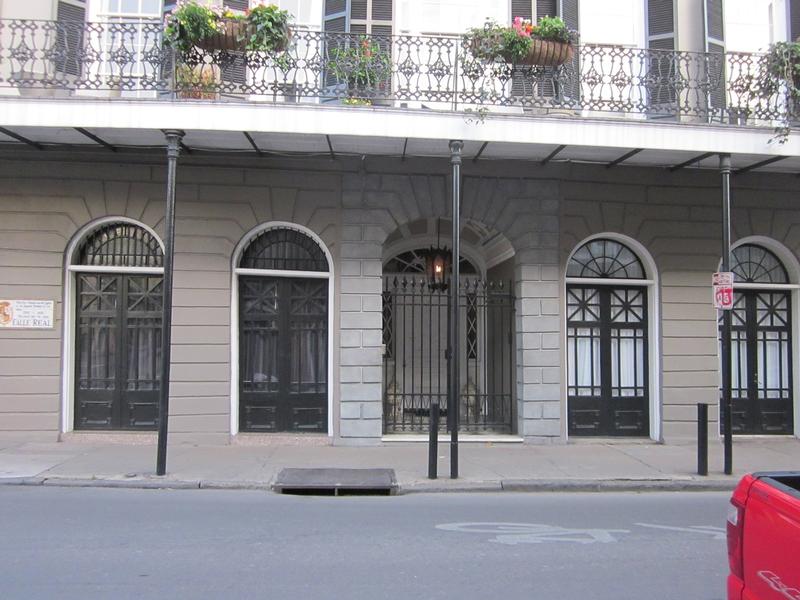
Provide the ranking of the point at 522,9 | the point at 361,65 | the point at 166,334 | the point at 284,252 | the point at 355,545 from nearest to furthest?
1. the point at 355,545
2. the point at 166,334
3. the point at 361,65
4. the point at 284,252
5. the point at 522,9

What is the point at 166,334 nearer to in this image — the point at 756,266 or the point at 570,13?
the point at 570,13

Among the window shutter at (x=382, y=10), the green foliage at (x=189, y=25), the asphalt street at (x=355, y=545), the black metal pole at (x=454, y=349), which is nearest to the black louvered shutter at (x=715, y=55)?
the black metal pole at (x=454, y=349)

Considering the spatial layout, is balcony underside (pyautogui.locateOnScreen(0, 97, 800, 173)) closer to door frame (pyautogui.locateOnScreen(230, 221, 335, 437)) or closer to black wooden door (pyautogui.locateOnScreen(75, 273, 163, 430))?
door frame (pyautogui.locateOnScreen(230, 221, 335, 437))

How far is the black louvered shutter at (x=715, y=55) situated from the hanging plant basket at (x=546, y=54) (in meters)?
2.28

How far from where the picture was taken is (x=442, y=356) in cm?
1274

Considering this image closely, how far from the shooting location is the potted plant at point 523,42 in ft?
32.6

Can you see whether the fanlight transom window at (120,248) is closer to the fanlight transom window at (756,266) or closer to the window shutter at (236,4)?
the window shutter at (236,4)

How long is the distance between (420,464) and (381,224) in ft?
12.9

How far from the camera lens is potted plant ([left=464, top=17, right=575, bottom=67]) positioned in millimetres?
9938

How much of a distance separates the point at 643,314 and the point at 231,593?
9.16 m

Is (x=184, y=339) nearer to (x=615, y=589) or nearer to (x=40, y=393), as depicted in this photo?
(x=40, y=393)

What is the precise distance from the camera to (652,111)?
34.3ft

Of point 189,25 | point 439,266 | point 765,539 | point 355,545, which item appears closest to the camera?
point 765,539

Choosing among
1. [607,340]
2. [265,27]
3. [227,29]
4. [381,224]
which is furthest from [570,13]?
[227,29]
